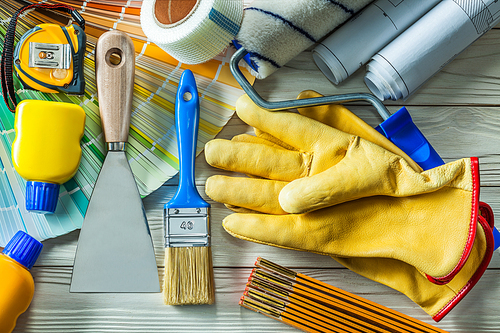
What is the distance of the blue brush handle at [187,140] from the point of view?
52cm

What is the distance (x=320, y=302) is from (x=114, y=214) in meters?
0.33

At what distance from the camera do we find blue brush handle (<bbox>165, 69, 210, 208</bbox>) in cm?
52

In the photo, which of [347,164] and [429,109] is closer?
[347,164]

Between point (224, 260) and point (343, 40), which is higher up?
point (343, 40)

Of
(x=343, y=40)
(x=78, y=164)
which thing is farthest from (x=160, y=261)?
(x=343, y=40)

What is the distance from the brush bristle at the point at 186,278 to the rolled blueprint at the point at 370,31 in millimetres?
352

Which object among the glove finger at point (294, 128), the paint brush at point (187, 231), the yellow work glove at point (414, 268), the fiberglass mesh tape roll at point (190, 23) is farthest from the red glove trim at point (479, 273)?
the fiberglass mesh tape roll at point (190, 23)

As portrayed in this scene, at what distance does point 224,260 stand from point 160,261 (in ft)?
0.32

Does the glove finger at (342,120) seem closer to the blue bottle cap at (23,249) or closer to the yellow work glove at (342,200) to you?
the yellow work glove at (342,200)

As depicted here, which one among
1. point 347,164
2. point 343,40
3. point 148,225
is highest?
point 343,40

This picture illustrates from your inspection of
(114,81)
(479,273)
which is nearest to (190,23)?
(114,81)

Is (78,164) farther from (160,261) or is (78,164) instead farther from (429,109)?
(429,109)

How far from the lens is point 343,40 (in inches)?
20.9

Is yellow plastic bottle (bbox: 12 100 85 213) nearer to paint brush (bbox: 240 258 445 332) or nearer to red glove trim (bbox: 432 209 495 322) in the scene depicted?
paint brush (bbox: 240 258 445 332)
